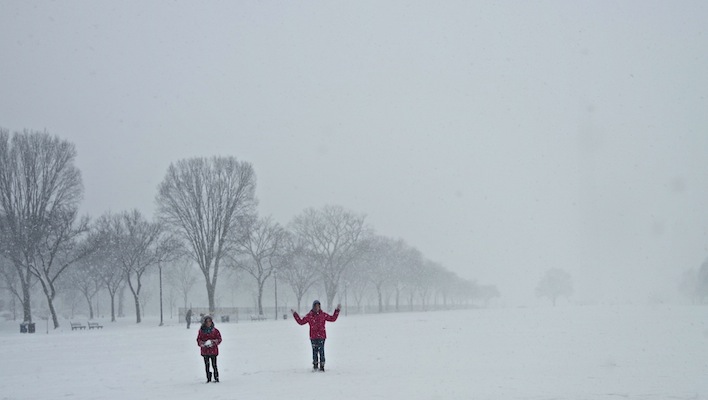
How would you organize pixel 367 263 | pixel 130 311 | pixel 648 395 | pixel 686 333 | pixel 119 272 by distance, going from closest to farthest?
pixel 648 395, pixel 686 333, pixel 119 272, pixel 367 263, pixel 130 311

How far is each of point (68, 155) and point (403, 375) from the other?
4549 centimetres

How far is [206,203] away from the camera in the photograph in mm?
60594

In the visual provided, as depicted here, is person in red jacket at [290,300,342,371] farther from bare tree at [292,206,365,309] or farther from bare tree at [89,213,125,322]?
bare tree at [292,206,365,309]

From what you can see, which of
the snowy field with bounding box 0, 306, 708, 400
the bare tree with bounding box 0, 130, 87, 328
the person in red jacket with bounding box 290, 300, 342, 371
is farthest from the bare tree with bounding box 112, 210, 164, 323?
the person in red jacket with bounding box 290, 300, 342, 371

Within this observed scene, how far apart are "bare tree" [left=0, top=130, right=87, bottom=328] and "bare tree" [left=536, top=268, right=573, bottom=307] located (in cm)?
13268

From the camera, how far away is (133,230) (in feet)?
210

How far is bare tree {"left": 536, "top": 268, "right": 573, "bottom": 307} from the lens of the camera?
157875 millimetres

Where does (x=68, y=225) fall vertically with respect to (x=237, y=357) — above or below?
above

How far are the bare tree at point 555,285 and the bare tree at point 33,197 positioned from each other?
133 m

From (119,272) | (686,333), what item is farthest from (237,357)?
(119,272)

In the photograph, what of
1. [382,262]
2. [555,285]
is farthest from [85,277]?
[555,285]

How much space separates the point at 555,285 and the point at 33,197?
136263 millimetres

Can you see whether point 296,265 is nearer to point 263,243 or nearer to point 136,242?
point 263,243

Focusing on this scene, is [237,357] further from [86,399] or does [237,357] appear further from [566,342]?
[566,342]
